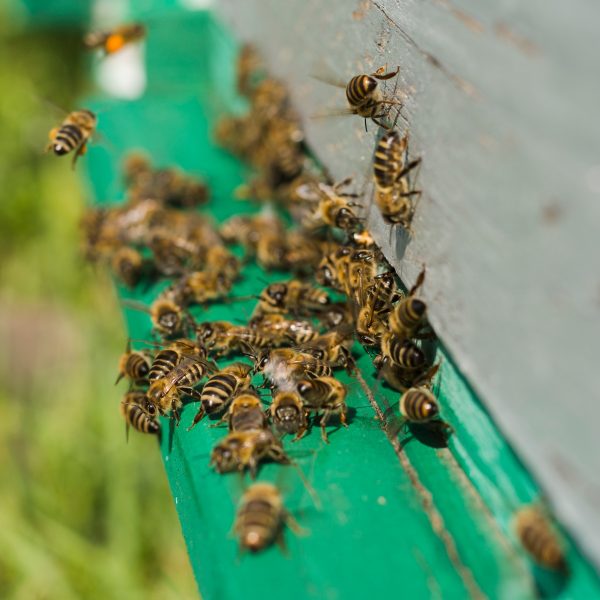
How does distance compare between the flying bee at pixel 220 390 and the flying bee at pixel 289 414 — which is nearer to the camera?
the flying bee at pixel 289 414

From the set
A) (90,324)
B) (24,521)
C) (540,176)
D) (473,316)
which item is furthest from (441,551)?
(90,324)

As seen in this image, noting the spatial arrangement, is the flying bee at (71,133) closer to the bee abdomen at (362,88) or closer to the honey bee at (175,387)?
the honey bee at (175,387)

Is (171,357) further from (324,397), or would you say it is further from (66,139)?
(66,139)

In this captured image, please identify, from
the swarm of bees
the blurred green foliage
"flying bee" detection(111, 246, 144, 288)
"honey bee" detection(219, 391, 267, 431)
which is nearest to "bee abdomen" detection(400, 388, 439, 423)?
the swarm of bees

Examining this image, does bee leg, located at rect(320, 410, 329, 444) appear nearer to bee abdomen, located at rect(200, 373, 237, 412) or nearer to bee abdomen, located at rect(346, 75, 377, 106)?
bee abdomen, located at rect(200, 373, 237, 412)

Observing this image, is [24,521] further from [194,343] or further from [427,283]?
[427,283]

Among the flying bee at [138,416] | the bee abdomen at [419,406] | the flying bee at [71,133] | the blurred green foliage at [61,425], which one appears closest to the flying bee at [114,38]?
the blurred green foliage at [61,425]
